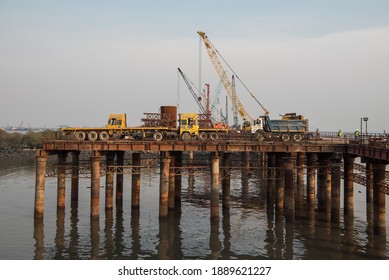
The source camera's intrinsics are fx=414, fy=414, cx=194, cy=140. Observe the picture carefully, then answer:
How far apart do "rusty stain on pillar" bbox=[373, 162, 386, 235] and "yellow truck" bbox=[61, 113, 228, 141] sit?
20.4 meters

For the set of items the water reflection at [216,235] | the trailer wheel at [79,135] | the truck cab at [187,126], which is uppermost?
the truck cab at [187,126]

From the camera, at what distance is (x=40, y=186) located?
3962cm

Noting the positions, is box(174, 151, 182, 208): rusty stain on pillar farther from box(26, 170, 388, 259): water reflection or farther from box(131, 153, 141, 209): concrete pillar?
box(131, 153, 141, 209): concrete pillar

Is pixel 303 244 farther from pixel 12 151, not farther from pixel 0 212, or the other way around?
pixel 12 151

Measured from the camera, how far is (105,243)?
114ft

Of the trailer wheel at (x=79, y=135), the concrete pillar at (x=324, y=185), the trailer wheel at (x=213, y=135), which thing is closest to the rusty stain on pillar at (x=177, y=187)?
the trailer wheel at (x=213, y=135)

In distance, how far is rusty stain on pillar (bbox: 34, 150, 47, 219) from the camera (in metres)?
39.6

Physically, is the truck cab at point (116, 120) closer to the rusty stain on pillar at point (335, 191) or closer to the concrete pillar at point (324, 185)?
the concrete pillar at point (324, 185)

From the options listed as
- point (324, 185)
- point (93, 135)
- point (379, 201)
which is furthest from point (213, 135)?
point (379, 201)

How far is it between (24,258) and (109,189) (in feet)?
48.2

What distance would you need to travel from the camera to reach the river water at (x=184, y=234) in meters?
32.3

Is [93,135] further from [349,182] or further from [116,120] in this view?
[349,182]

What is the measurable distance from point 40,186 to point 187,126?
721 inches
